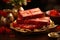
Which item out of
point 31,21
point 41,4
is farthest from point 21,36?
point 41,4

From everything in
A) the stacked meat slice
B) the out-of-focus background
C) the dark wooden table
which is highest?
the out-of-focus background

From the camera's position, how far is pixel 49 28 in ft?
5.99

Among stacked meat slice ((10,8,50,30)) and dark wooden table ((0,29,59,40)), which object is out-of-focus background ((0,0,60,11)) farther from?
dark wooden table ((0,29,59,40))

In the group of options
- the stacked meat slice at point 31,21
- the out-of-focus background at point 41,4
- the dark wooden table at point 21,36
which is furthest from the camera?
the out-of-focus background at point 41,4

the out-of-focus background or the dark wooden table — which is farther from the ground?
the out-of-focus background

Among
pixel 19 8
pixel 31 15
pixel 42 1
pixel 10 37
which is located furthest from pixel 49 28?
pixel 42 1

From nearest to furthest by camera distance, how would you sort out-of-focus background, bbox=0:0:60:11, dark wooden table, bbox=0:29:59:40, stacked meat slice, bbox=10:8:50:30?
dark wooden table, bbox=0:29:59:40 < stacked meat slice, bbox=10:8:50:30 < out-of-focus background, bbox=0:0:60:11

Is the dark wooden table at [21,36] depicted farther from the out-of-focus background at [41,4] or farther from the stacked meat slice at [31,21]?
the out-of-focus background at [41,4]

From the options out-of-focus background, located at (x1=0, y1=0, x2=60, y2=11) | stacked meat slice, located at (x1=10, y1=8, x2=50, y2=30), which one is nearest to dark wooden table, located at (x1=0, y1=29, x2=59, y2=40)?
stacked meat slice, located at (x1=10, y1=8, x2=50, y2=30)

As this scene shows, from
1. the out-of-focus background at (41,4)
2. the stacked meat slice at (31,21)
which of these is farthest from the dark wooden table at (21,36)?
the out-of-focus background at (41,4)

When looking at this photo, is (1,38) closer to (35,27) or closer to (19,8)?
(35,27)

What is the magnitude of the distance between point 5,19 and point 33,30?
13.9 inches

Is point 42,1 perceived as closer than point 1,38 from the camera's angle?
No

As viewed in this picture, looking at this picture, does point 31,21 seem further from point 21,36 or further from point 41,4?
point 41,4
